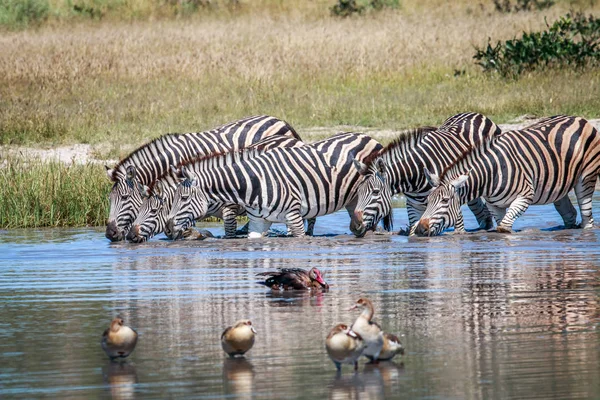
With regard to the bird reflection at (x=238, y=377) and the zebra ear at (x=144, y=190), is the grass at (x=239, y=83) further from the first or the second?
the bird reflection at (x=238, y=377)

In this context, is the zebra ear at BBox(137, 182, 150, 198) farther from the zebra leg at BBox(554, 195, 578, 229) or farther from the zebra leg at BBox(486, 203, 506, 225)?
the zebra leg at BBox(554, 195, 578, 229)

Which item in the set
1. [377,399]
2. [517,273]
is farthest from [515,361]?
[517,273]

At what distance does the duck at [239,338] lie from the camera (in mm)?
7664

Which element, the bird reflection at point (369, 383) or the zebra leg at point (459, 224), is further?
the zebra leg at point (459, 224)

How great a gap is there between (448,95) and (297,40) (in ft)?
21.4

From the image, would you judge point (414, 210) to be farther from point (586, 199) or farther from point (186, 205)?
point (186, 205)

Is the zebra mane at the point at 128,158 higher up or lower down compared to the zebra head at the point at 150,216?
higher up

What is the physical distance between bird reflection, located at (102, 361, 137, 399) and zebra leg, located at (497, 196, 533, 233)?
26.8 feet

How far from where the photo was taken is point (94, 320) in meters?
9.38

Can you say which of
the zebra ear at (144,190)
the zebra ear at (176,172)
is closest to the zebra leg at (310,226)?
the zebra ear at (176,172)

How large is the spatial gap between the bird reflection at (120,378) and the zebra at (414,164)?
Result: 779 cm

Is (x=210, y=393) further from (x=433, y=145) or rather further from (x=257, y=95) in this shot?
(x=257, y=95)

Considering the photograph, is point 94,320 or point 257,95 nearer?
point 94,320

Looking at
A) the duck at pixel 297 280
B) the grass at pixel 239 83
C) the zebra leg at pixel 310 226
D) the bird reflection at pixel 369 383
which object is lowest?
the bird reflection at pixel 369 383
